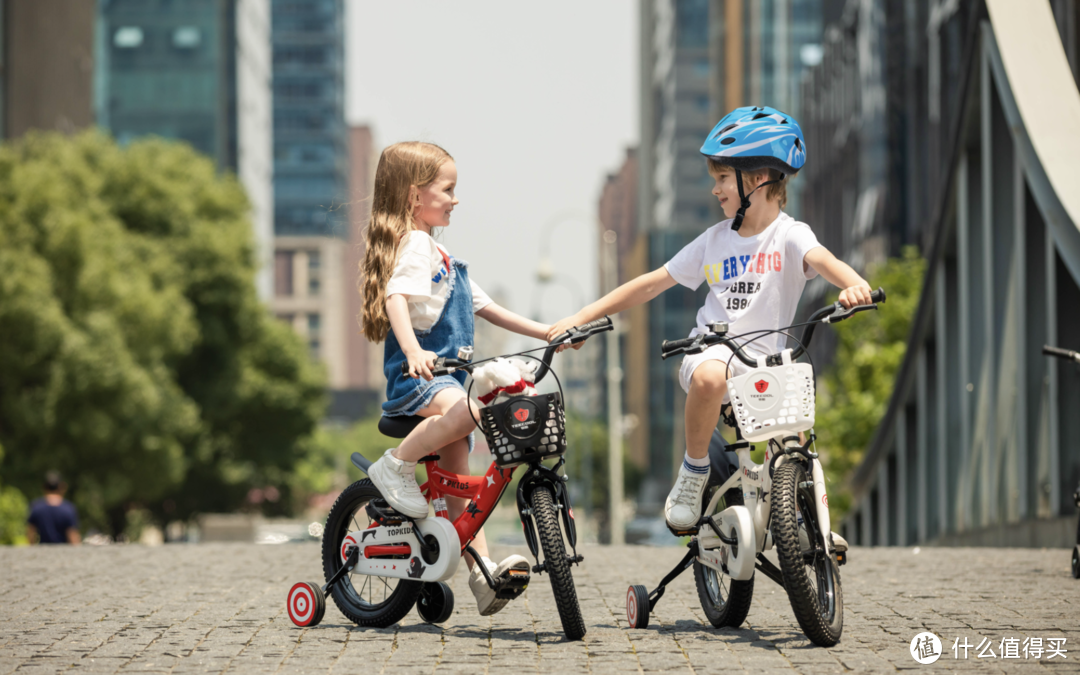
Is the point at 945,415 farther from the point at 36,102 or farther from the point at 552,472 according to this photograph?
the point at 36,102

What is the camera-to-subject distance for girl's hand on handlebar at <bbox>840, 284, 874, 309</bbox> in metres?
4.82

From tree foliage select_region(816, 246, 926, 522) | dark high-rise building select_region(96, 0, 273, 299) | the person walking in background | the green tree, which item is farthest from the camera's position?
dark high-rise building select_region(96, 0, 273, 299)

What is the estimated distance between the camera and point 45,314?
80.9 feet

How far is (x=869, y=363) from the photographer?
85.4ft

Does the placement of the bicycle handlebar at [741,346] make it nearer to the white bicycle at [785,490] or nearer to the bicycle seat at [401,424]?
the white bicycle at [785,490]

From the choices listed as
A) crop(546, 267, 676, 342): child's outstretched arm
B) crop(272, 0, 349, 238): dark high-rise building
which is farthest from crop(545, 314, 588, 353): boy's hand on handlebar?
crop(272, 0, 349, 238): dark high-rise building

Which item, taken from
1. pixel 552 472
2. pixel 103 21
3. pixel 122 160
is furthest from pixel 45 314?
pixel 103 21

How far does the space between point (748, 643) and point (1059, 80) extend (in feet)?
31.6

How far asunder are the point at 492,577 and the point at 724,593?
3.32ft

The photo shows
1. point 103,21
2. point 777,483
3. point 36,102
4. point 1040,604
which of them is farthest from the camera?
point 103,21

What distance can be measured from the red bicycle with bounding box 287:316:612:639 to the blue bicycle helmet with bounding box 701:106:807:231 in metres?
0.77

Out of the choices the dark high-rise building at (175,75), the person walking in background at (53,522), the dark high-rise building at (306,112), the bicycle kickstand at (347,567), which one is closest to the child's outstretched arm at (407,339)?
the bicycle kickstand at (347,567)

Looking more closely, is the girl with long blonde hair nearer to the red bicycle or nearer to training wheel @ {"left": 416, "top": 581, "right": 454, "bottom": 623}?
the red bicycle

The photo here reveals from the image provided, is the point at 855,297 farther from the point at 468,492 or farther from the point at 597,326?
the point at 468,492
